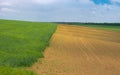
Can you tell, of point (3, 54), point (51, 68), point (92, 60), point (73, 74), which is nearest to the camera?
point (73, 74)

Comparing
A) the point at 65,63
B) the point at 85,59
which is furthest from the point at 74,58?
the point at 65,63

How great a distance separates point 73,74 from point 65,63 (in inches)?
144

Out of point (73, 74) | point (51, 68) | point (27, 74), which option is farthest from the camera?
point (51, 68)

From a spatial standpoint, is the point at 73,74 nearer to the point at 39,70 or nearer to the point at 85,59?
the point at 39,70

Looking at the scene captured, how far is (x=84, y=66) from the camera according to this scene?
20.5m

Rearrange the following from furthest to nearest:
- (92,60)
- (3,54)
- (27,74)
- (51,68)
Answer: (92,60), (3,54), (51,68), (27,74)

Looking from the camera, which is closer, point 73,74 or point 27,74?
point 27,74

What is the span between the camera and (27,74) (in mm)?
14789

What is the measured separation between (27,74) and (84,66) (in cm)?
634

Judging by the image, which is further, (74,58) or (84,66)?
(74,58)

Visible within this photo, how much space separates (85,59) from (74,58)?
0.75 metres

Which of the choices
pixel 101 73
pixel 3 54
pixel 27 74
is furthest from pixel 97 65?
pixel 27 74

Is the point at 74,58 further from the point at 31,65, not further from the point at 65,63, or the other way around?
the point at 31,65

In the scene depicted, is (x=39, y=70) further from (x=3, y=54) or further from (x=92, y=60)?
(x=92, y=60)
